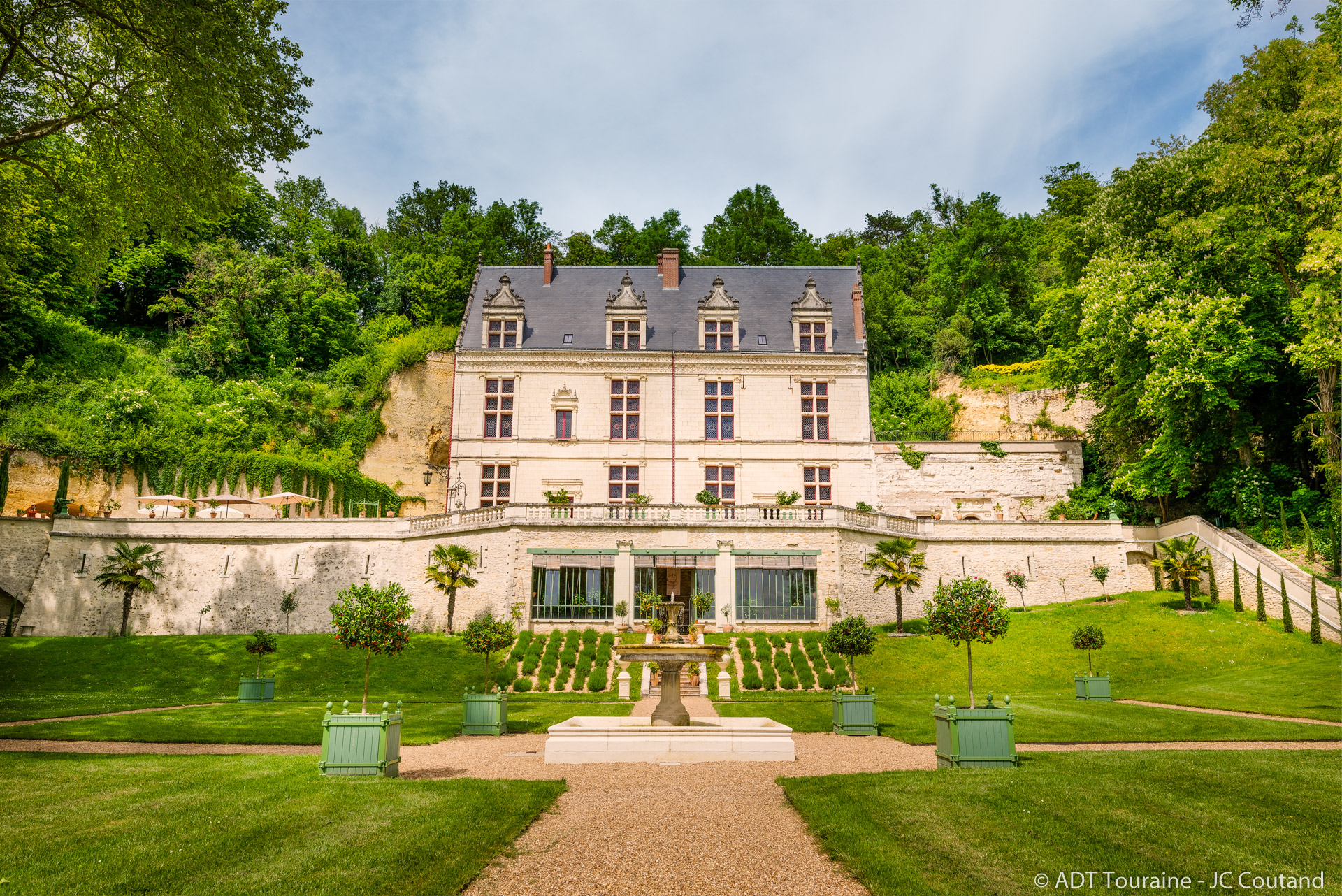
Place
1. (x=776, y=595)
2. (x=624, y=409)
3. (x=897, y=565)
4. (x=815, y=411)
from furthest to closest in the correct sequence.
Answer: (x=624, y=409), (x=815, y=411), (x=776, y=595), (x=897, y=565)

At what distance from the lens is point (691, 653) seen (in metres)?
14.0

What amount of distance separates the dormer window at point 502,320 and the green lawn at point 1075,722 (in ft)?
67.2

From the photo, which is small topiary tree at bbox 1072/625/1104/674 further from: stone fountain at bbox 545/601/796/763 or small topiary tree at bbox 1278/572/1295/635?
stone fountain at bbox 545/601/796/763

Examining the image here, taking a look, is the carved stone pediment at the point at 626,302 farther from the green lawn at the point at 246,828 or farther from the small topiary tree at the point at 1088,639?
the green lawn at the point at 246,828

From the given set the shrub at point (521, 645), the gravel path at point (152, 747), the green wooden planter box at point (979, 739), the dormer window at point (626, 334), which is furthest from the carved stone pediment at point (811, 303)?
the gravel path at point (152, 747)

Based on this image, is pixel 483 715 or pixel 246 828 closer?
pixel 246 828

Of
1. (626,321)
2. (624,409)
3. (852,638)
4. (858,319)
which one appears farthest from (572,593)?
(858,319)

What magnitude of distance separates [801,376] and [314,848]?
29.7 m

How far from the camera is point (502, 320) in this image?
3538cm

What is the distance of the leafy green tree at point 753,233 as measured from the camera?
48219 mm

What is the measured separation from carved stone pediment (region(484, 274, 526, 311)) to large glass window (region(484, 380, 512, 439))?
3169 mm

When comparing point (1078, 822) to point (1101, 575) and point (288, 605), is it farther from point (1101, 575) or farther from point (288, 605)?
point (288, 605)

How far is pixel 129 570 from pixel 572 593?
14775 mm

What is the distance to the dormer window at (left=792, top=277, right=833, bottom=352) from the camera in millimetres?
35406
